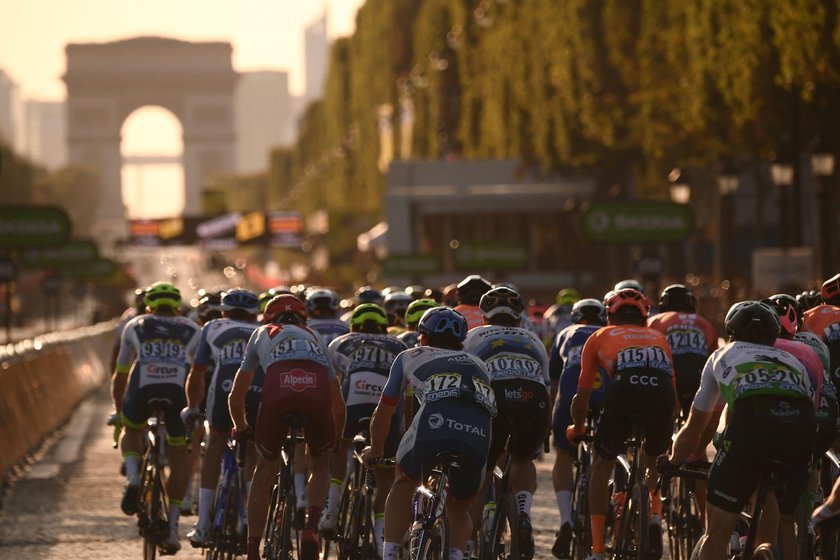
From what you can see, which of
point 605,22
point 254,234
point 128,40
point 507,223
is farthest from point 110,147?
point 605,22

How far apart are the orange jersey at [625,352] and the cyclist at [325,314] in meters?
2.91

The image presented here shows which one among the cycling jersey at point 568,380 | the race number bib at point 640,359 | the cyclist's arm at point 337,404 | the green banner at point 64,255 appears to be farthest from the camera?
the green banner at point 64,255

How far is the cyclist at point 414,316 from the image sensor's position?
1177 centimetres

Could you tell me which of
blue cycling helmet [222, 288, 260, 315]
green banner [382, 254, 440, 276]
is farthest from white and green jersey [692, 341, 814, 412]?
green banner [382, 254, 440, 276]

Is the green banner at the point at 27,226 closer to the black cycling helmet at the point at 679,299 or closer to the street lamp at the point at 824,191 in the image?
the street lamp at the point at 824,191

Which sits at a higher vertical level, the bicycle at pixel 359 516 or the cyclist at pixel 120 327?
the cyclist at pixel 120 327

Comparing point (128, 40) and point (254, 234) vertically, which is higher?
point (128, 40)

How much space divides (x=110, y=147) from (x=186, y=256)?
49.8 ft

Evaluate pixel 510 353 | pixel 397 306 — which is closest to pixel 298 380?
pixel 510 353

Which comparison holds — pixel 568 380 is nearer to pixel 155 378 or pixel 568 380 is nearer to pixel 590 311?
pixel 590 311

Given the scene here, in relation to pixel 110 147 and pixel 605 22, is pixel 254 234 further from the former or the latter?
pixel 110 147

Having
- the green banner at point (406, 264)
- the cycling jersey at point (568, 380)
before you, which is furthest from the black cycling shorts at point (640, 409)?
the green banner at point (406, 264)

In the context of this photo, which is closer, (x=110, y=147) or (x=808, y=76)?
(x=808, y=76)

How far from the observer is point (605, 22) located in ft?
148
